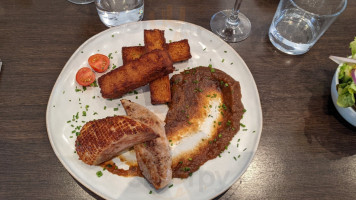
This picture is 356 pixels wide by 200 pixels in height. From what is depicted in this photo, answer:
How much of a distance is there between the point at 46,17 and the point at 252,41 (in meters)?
2.03

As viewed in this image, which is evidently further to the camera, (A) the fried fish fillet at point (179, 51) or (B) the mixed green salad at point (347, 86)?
(A) the fried fish fillet at point (179, 51)

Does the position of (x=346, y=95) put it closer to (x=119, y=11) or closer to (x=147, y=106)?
(x=147, y=106)

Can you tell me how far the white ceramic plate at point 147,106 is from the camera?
193 centimetres

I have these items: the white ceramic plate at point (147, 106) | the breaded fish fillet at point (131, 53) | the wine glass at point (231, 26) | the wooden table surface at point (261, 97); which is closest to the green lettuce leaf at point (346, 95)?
the wooden table surface at point (261, 97)

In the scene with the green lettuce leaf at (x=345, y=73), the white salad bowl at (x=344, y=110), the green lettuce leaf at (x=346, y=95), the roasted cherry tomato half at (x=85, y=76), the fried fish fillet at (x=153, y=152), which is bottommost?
the fried fish fillet at (x=153, y=152)

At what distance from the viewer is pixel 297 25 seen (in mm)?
2670

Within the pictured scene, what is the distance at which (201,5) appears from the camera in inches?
114

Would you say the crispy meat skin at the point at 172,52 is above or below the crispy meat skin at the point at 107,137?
above

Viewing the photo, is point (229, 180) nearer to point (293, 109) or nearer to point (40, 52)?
point (293, 109)

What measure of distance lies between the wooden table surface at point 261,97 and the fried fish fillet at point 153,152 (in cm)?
45

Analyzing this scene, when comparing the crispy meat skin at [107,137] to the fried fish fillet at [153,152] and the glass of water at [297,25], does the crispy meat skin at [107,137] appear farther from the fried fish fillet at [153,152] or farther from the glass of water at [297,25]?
the glass of water at [297,25]

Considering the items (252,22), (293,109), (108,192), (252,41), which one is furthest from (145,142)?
(252,22)

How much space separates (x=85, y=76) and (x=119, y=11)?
2.59 feet

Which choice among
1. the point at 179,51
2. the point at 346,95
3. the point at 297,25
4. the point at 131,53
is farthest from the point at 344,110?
the point at 131,53
